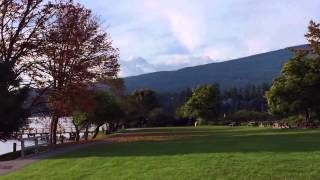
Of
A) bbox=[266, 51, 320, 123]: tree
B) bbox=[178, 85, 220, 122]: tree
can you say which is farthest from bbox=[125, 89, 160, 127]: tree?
bbox=[266, 51, 320, 123]: tree

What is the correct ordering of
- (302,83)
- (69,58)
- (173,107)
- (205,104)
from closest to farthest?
(69,58)
(302,83)
(205,104)
(173,107)

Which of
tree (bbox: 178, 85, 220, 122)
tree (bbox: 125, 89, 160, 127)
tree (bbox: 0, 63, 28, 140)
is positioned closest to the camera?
tree (bbox: 0, 63, 28, 140)

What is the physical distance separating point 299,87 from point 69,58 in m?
23.6

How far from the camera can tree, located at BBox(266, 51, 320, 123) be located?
5094 cm

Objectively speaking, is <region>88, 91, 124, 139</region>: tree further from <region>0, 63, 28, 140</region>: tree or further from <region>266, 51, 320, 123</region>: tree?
<region>0, 63, 28, 140</region>: tree

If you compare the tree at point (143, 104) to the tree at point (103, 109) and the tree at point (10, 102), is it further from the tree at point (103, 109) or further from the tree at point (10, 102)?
the tree at point (10, 102)

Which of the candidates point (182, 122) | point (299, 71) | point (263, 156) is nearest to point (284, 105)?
point (299, 71)

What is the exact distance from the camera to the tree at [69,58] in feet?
113

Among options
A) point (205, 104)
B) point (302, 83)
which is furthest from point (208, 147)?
point (205, 104)

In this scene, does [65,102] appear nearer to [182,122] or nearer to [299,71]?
[299,71]

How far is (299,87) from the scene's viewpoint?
2020 inches

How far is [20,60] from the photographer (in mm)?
33188

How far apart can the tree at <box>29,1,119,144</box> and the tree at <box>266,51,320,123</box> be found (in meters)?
18.3

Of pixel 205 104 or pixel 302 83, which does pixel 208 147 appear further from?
pixel 205 104
